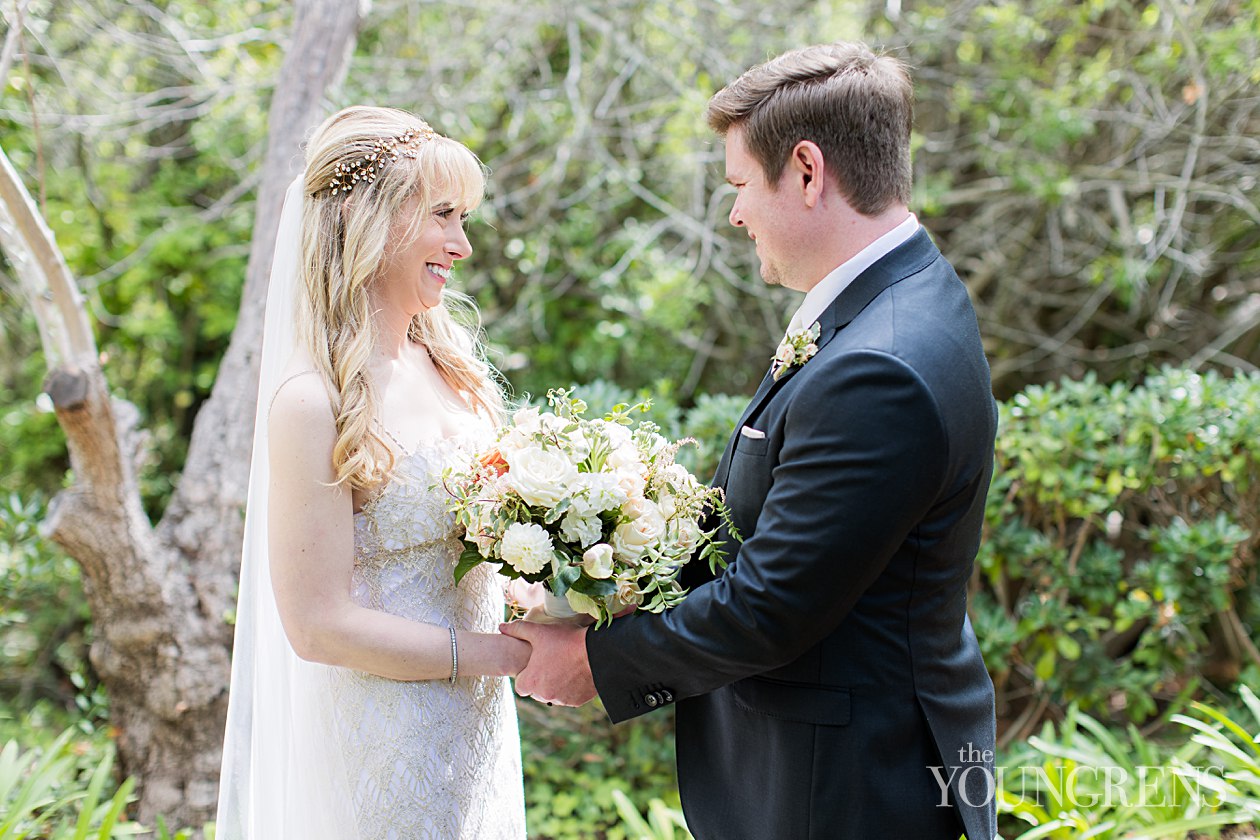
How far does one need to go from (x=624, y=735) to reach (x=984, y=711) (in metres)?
2.35

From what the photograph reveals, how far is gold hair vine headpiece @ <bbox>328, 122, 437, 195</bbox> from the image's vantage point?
2172mm

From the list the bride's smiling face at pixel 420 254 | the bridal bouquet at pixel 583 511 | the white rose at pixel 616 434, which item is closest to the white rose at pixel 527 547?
the bridal bouquet at pixel 583 511

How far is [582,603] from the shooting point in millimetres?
2045

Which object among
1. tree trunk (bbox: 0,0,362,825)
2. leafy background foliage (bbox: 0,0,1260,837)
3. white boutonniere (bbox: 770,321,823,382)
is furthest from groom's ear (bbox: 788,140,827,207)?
tree trunk (bbox: 0,0,362,825)

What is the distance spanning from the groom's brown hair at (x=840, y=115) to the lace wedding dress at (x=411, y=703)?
0.97 metres

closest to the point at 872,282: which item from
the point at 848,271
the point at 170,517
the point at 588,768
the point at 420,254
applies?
the point at 848,271

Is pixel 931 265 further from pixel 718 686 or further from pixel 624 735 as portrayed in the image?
pixel 624 735

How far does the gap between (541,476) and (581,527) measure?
0.43 feet

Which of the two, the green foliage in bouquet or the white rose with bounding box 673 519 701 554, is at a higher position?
the white rose with bounding box 673 519 701 554

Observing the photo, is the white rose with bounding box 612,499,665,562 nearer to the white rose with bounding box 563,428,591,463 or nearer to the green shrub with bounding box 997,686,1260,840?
the white rose with bounding box 563,428,591,463

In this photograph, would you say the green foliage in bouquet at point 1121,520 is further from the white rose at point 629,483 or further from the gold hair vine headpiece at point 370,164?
the gold hair vine headpiece at point 370,164

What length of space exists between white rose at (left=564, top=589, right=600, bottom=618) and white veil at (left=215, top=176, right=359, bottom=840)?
0.61 meters

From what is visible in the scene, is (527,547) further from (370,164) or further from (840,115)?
(840,115)

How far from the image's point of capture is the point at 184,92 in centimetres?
580
